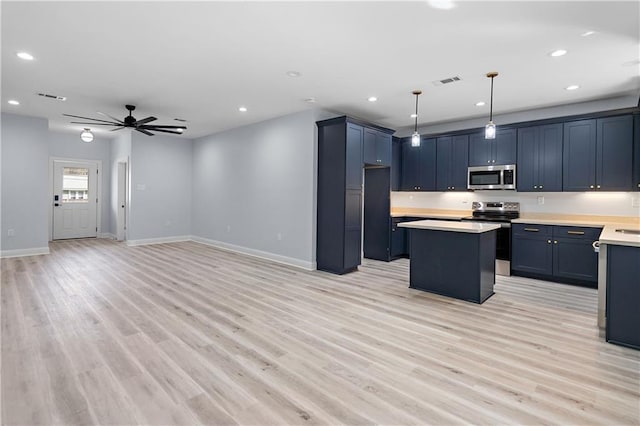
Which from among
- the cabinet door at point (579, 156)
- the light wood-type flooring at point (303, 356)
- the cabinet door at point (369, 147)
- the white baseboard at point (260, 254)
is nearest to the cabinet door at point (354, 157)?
the cabinet door at point (369, 147)

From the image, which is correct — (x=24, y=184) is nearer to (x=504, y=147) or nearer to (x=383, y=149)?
(x=383, y=149)

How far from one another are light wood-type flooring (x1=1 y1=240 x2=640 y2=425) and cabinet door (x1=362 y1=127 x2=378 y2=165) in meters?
2.28

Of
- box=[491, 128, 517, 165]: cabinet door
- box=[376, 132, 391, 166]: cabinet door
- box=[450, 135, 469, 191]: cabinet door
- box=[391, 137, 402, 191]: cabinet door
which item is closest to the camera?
box=[491, 128, 517, 165]: cabinet door

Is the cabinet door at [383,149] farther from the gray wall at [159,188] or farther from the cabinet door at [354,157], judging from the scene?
the gray wall at [159,188]

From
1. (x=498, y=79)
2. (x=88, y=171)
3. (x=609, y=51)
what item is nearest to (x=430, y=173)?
(x=498, y=79)

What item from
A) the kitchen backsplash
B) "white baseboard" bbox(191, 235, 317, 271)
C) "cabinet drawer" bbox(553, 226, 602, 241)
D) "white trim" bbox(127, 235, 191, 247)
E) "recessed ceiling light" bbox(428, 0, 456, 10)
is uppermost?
"recessed ceiling light" bbox(428, 0, 456, 10)

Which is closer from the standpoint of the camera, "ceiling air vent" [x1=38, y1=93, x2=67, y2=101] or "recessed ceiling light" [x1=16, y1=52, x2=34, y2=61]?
"recessed ceiling light" [x1=16, y1=52, x2=34, y2=61]

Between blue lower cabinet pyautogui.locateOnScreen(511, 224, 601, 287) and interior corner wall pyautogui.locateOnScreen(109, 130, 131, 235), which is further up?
interior corner wall pyautogui.locateOnScreen(109, 130, 131, 235)

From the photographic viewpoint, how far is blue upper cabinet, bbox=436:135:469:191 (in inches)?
241

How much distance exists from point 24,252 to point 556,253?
31.3ft

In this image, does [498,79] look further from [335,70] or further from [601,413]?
[601,413]

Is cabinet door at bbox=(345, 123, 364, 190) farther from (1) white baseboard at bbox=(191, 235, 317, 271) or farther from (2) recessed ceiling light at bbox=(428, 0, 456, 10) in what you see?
(2) recessed ceiling light at bbox=(428, 0, 456, 10)

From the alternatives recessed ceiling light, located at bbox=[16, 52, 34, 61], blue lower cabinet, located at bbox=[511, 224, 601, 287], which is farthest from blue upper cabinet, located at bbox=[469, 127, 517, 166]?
recessed ceiling light, located at bbox=[16, 52, 34, 61]

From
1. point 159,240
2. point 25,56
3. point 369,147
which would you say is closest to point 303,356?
point 369,147
